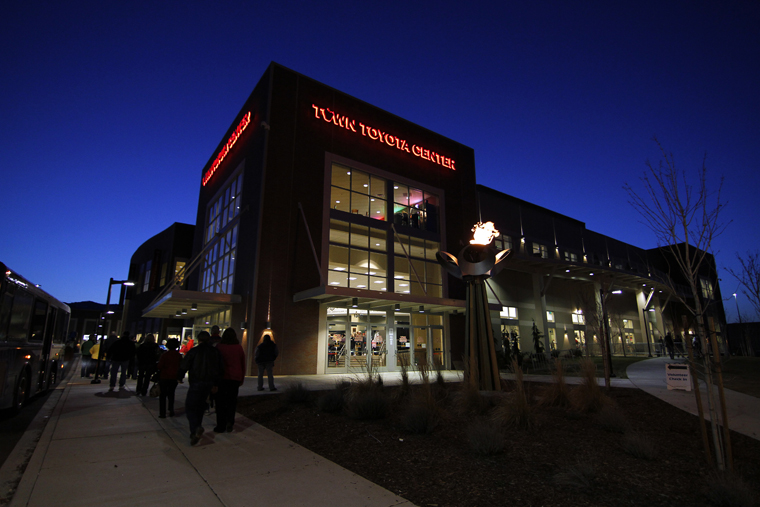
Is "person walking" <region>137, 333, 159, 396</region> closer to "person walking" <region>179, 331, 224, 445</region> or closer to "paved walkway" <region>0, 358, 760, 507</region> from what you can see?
"paved walkway" <region>0, 358, 760, 507</region>

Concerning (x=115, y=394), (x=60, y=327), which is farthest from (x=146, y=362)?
(x=60, y=327)

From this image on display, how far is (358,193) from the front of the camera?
2317 centimetres

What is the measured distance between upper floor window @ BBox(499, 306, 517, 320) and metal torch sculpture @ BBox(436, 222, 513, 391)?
1831cm

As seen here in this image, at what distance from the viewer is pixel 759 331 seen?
44562 millimetres

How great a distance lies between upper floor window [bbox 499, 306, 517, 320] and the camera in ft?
102

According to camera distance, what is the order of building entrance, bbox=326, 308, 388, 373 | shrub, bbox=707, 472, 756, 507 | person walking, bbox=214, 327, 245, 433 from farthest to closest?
building entrance, bbox=326, 308, 388, 373, person walking, bbox=214, 327, 245, 433, shrub, bbox=707, 472, 756, 507

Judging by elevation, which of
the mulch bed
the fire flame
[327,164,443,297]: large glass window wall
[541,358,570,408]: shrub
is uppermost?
[327,164,443,297]: large glass window wall

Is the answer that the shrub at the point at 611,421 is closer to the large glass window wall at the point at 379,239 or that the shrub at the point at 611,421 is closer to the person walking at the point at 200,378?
the person walking at the point at 200,378

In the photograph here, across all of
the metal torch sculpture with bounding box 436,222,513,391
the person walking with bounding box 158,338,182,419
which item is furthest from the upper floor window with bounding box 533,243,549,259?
the person walking with bounding box 158,338,182,419

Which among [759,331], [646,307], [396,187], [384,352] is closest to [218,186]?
[396,187]

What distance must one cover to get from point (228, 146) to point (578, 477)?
87.3ft

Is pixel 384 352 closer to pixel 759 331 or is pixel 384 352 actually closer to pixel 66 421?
pixel 66 421

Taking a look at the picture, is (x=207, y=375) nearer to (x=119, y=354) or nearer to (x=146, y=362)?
(x=146, y=362)

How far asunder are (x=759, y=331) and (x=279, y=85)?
176 ft
